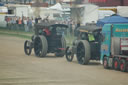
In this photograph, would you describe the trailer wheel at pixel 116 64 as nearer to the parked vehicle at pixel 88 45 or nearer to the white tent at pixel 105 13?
the parked vehicle at pixel 88 45

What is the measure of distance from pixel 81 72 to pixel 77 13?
2575 cm

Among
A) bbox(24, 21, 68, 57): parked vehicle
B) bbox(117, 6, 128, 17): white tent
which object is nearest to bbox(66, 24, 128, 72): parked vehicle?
bbox(24, 21, 68, 57): parked vehicle

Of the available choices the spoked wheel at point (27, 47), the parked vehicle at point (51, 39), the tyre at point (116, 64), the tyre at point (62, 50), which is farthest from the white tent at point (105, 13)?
the tyre at point (116, 64)

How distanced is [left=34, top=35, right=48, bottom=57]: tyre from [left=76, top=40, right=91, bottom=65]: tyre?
3311mm

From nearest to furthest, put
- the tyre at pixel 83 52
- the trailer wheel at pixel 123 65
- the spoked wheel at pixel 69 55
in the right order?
the trailer wheel at pixel 123 65, the tyre at pixel 83 52, the spoked wheel at pixel 69 55

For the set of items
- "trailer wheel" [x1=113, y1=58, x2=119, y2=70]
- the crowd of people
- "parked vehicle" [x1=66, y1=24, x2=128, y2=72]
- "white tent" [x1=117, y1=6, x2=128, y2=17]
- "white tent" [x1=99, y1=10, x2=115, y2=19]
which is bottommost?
the crowd of people

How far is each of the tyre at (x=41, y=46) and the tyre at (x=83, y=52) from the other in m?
3.31

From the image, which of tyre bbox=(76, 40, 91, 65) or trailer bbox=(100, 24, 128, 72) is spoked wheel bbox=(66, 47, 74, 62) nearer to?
tyre bbox=(76, 40, 91, 65)

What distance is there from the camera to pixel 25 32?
1855 inches

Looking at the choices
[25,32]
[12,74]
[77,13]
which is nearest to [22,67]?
[12,74]

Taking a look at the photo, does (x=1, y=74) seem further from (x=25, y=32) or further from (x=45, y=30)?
(x=25, y=32)

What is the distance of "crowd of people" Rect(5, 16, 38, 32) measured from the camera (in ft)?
155

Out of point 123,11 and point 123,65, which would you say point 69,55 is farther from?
point 123,11

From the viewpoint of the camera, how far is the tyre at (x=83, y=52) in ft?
65.9
